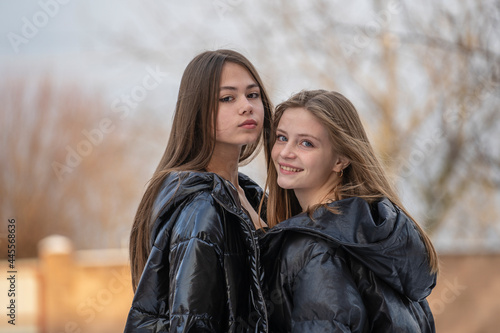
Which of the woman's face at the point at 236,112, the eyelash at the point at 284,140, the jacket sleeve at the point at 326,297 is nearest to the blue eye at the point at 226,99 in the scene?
the woman's face at the point at 236,112

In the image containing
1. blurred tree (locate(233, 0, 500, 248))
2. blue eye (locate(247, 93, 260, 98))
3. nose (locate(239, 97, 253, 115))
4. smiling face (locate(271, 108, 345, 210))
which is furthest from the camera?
blurred tree (locate(233, 0, 500, 248))

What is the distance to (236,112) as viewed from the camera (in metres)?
2.64

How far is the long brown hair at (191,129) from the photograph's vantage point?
2.63m

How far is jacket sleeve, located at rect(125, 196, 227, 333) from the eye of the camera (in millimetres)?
2176

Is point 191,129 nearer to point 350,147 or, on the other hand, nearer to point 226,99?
point 226,99

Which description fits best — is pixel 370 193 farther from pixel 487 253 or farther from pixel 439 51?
pixel 439 51

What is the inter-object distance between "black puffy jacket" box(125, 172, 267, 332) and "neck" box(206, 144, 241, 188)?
35 cm

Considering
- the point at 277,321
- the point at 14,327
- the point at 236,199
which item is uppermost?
the point at 236,199

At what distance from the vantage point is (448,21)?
8227 millimetres

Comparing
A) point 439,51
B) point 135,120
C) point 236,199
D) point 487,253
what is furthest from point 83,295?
point 236,199

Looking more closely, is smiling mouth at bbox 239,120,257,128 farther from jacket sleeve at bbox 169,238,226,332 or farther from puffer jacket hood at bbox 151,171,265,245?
jacket sleeve at bbox 169,238,226,332

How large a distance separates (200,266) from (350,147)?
2.40ft

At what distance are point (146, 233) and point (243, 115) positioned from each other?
0.61m

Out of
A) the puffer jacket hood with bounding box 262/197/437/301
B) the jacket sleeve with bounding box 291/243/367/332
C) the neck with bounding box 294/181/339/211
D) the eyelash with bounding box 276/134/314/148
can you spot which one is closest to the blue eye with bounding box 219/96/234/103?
the eyelash with bounding box 276/134/314/148
